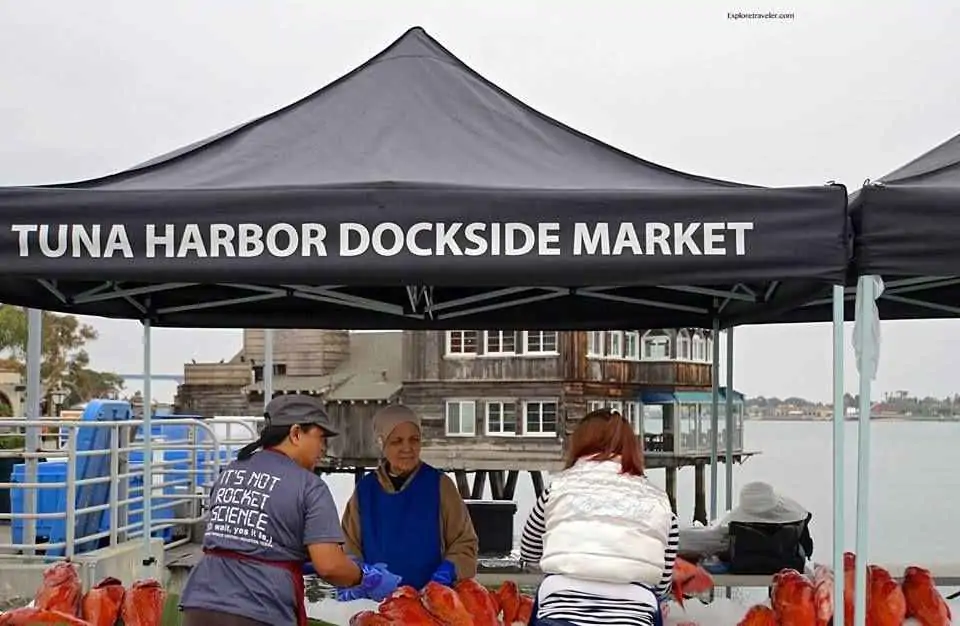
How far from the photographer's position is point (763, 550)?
4.71m

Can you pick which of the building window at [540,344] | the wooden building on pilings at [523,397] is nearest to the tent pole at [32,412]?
the wooden building on pilings at [523,397]

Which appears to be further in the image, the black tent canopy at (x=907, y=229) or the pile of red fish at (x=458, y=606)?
the pile of red fish at (x=458, y=606)

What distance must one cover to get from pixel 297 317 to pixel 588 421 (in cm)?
329

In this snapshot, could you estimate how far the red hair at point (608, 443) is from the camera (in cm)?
334

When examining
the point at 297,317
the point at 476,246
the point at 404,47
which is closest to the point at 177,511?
the point at 297,317

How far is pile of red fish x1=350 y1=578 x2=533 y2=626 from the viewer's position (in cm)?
392

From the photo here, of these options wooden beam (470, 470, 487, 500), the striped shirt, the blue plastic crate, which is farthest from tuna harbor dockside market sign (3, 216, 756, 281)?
wooden beam (470, 470, 487, 500)

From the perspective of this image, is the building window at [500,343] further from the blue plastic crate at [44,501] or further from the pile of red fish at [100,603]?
the pile of red fish at [100,603]

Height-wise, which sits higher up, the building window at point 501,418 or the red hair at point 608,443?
the red hair at point 608,443

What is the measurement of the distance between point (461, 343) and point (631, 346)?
7327 millimetres

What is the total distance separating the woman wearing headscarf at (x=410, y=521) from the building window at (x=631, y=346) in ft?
144

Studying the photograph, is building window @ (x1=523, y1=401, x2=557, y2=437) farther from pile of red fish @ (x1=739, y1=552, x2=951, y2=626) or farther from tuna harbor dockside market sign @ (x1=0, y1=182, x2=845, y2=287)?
tuna harbor dockside market sign @ (x1=0, y1=182, x2=845, y2=287)

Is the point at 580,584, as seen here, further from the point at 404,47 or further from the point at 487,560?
the point at 404,47

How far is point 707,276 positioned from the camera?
3400mm
